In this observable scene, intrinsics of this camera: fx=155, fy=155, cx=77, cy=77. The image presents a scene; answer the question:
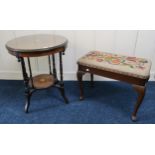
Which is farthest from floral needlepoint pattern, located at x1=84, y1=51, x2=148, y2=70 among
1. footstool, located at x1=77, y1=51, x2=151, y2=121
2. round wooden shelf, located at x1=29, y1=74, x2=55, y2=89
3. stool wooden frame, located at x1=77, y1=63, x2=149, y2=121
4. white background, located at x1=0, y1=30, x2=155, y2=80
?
round wooden shelf, located at x1=29, y1=74, x2=55, y2=89

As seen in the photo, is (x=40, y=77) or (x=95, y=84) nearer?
(x=40, y=77)

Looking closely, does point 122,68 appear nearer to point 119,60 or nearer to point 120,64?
point 120,64

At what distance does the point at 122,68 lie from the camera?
145 centimetres

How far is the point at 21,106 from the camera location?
182cm

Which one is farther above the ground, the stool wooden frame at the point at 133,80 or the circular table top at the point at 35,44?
the circular table top at the point at 35,44

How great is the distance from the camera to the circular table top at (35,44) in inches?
52.8

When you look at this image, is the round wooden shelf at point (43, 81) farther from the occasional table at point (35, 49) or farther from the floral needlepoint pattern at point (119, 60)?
the floral needlepoint pattern at point (119, 60)

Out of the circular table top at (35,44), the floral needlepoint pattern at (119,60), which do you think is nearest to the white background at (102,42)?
the floral needlepoint pattern at (119,60)

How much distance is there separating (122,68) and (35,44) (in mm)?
839

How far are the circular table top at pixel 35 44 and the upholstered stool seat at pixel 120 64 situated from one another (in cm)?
33
